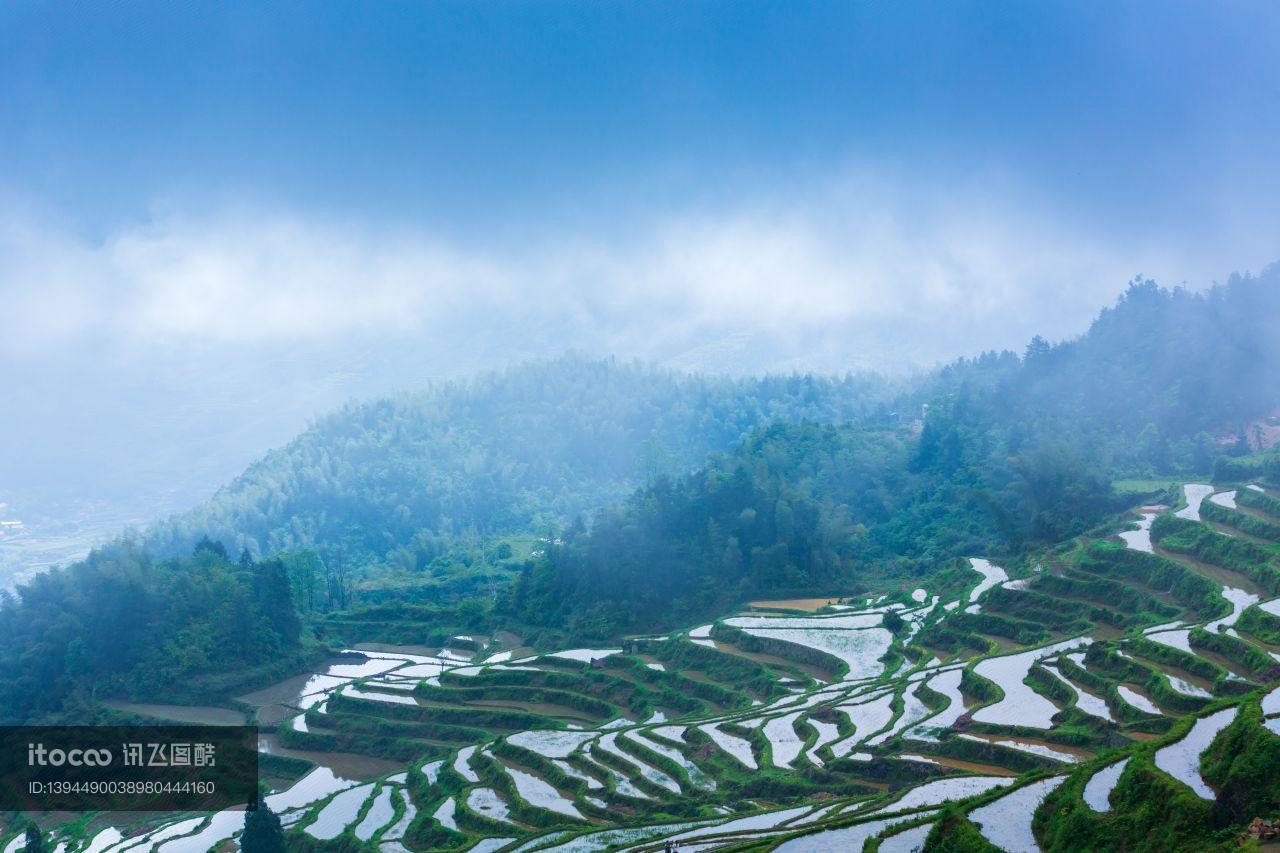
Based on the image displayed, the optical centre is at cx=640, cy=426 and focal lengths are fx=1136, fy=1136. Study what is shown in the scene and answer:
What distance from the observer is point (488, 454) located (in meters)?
116

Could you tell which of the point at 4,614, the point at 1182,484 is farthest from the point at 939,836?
the point at 4,614

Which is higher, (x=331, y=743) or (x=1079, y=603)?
(x=1079, y=603)

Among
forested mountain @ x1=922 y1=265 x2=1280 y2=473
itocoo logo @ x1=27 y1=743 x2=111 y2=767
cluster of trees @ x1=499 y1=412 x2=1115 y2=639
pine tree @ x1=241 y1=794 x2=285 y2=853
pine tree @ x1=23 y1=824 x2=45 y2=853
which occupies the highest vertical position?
forested mountain @ x1=922 y1=265 x2=1280 y2=473

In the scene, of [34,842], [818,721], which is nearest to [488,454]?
[34,842]

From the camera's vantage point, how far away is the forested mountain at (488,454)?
9950cm

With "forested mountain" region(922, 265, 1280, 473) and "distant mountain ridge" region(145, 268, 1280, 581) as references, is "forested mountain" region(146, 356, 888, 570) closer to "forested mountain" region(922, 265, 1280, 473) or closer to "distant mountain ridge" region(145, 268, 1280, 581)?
"distant mountain ridge" region(145, 268, 1280, 581)

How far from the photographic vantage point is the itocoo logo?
37812mm

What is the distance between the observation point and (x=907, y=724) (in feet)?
87.0

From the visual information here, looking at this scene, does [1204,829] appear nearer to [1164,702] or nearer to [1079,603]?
[1164,702]

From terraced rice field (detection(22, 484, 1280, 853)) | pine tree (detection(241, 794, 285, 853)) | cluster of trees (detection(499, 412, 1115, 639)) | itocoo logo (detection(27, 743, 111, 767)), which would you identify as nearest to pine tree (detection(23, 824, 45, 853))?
terraced rice field (detection(22, 484, 1280, 853))

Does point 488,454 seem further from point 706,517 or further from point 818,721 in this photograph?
point 818,721

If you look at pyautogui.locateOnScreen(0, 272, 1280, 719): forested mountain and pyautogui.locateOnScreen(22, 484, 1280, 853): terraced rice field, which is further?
pyautogui.locateOnScreen(0, 272, 1280, 719): forested mountain

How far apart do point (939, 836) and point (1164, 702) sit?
36.3 feet

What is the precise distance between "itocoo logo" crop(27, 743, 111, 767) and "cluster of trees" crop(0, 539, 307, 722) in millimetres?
5574
